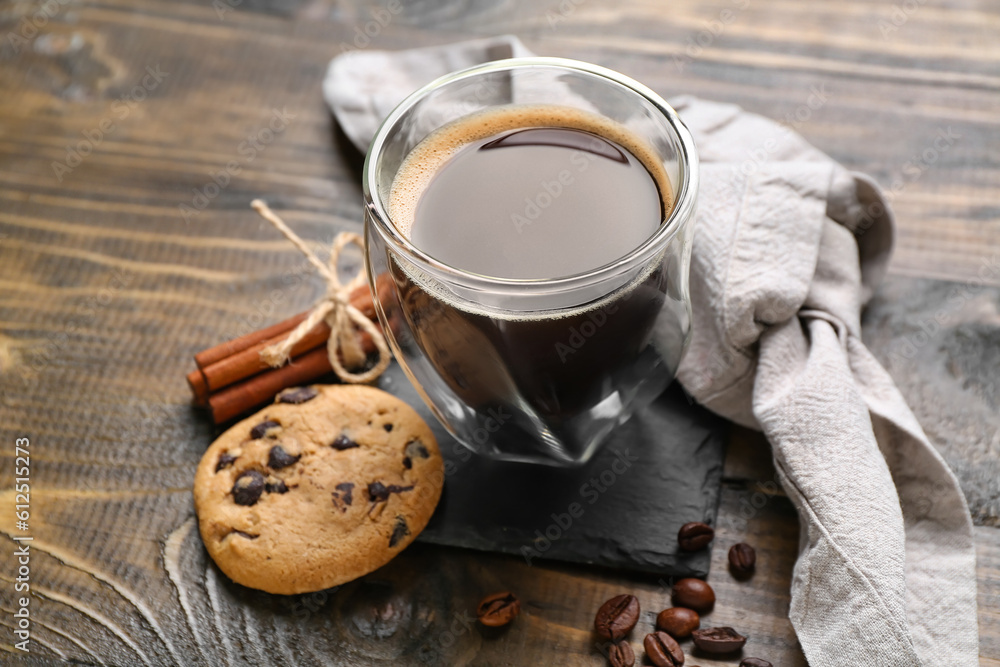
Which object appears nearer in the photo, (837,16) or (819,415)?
(819,415)

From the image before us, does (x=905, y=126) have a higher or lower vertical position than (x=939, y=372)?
higher

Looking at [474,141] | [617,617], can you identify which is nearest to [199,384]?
[474,141]

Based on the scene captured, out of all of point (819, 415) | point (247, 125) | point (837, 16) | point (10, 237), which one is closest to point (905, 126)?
point (837, 16)

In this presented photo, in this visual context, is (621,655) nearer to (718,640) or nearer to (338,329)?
(718,640)

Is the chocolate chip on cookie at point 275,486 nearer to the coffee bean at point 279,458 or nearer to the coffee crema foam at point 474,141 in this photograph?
the coffee bean at point 279,458

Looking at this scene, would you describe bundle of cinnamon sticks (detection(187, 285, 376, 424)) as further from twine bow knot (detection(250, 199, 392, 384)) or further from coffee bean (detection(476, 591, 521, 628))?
coffee bean (detection(476, 591, 521, 628))

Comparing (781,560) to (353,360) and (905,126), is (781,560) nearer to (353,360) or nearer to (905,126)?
(353,360)

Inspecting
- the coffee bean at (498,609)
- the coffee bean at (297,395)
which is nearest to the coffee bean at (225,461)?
the coffee bean at (297,395)

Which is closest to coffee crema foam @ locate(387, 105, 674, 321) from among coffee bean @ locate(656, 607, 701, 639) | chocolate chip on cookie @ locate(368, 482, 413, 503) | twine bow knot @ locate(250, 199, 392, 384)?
twine bow knot @ locate(250, 199, 392, 384)
